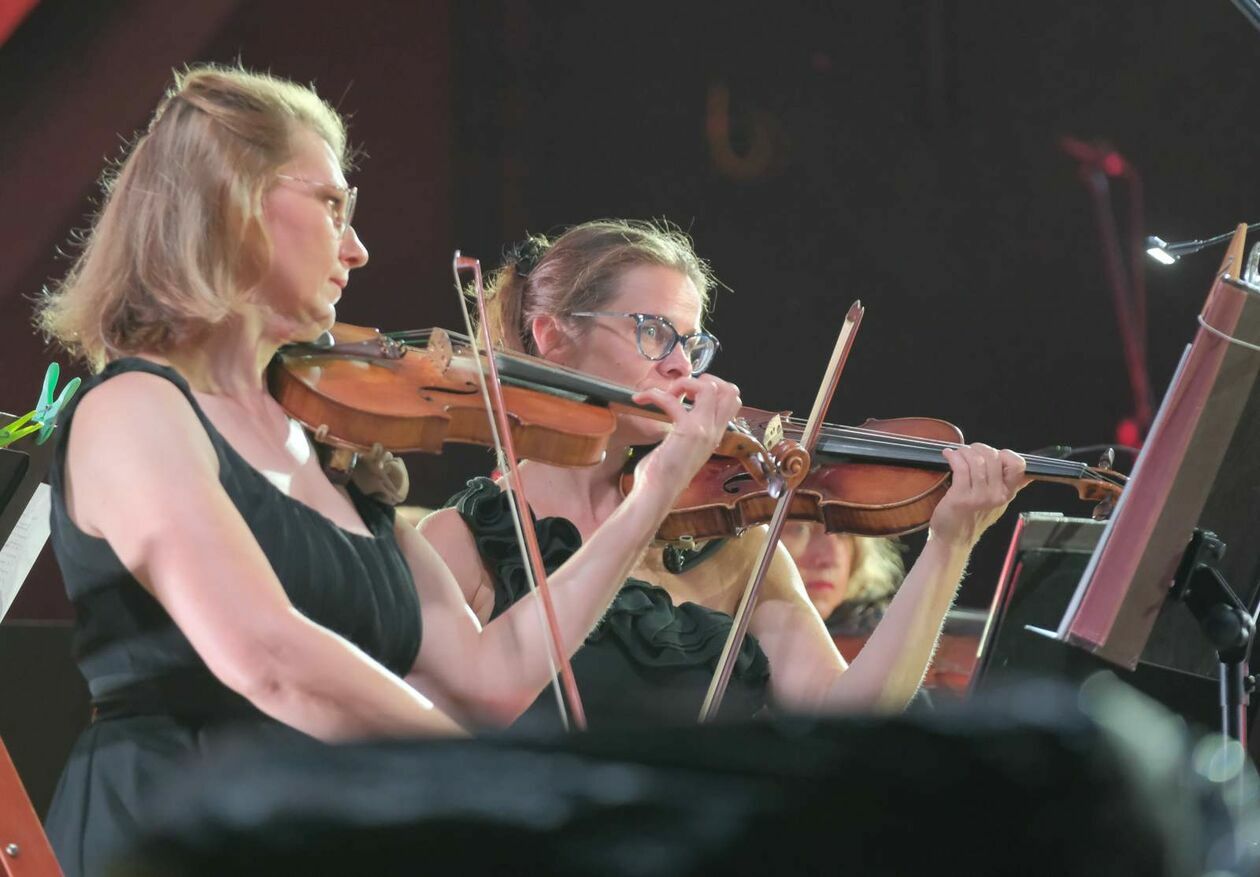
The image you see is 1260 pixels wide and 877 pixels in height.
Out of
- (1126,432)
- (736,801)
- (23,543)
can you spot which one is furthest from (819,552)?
(736,801)

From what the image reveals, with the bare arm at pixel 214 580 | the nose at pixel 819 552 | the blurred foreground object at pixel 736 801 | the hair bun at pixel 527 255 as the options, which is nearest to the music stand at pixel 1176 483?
the bare arm at pixel 214 580

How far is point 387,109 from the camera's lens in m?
3.30

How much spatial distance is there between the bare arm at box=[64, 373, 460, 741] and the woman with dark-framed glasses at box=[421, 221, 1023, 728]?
0.61m

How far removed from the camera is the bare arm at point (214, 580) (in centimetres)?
113

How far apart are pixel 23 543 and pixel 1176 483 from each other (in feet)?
4.18

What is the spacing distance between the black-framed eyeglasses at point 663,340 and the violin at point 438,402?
16 centimetres

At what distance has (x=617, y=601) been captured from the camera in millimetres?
1833

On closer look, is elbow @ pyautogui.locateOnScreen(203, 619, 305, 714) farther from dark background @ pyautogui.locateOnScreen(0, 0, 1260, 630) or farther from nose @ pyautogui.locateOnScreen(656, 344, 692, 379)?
dark background @ pyautogui.locateOnScreen(0, 0, 1260, 630)

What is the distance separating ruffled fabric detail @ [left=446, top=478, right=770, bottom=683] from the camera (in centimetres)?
179

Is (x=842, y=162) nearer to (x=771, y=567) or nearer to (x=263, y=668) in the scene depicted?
(x=771, y=567)

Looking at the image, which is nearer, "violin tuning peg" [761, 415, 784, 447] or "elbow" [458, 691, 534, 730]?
"elbow" [458, 691, 534, 730]

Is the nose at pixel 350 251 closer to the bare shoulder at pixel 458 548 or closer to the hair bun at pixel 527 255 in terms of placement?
the bare shoulder at pixel 458 548

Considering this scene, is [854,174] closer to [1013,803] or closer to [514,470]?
[514,470]

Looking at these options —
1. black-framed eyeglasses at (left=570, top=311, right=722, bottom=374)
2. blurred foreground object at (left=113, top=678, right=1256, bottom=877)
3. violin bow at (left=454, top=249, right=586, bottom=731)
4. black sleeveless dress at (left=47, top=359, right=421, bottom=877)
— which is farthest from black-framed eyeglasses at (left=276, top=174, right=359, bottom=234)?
blurred foreground object at (left=113, top=678, right=1256, bottom=877)
